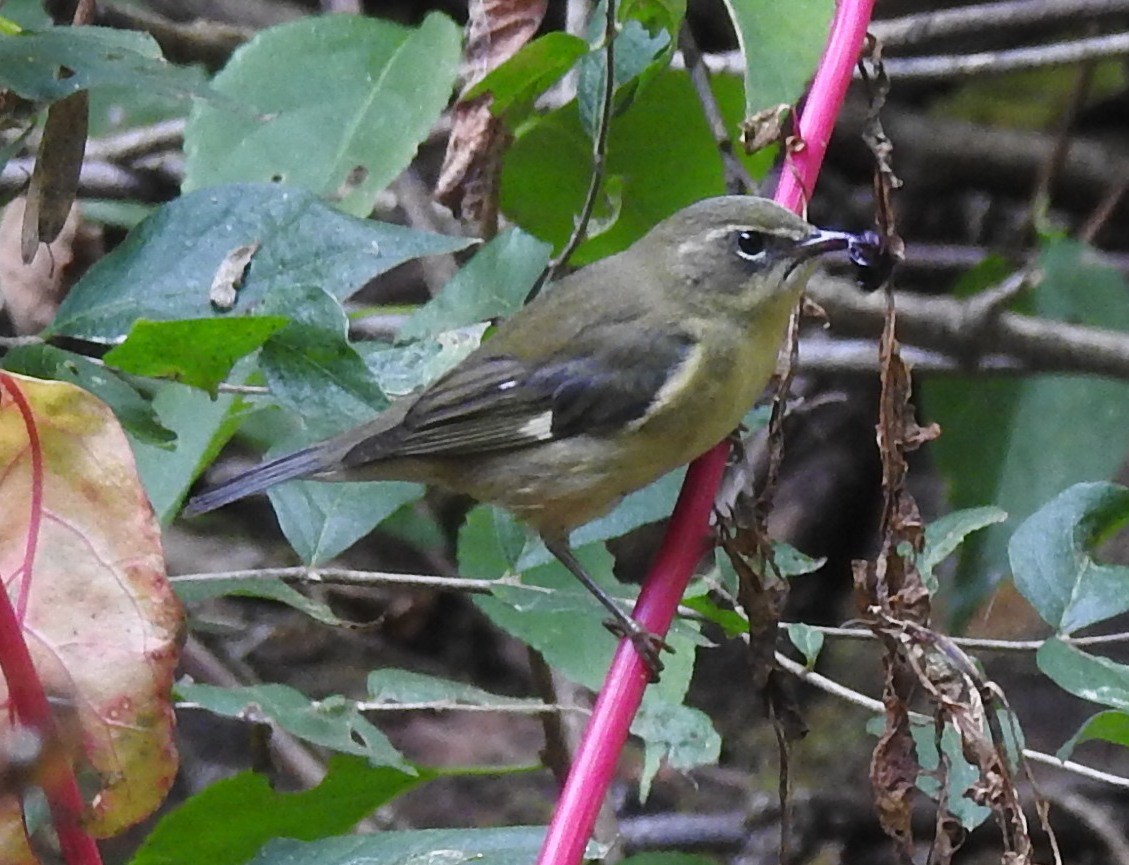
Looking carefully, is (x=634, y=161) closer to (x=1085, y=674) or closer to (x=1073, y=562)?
(x=1073, y=562)

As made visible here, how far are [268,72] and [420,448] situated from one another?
2.48ft

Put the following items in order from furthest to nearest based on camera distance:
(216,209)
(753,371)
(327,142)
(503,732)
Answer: (503,732)
(753,371)
(327,142)
(216,209)

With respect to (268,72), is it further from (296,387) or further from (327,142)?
(296,387)

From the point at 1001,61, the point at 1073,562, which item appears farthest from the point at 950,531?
the point at 1001,61

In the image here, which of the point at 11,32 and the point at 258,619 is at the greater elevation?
the point at 11,32

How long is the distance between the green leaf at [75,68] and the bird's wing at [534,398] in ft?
3.80

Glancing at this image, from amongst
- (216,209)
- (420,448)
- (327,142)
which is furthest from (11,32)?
(420,448)

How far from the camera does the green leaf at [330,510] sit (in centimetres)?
243

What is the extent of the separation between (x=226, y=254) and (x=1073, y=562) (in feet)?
3.81

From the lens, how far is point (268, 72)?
245 cm

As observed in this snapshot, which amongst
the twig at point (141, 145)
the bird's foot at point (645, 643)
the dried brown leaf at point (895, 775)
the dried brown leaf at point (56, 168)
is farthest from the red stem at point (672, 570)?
the twig at point (141, 145)

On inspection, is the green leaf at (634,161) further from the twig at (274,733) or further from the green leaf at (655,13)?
the twig at (274,733)

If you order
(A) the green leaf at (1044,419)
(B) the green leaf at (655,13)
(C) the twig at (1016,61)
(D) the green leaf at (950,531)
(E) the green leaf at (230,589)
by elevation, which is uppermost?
(B) the green leaf at (655,13)

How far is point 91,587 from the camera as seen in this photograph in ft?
4.30
